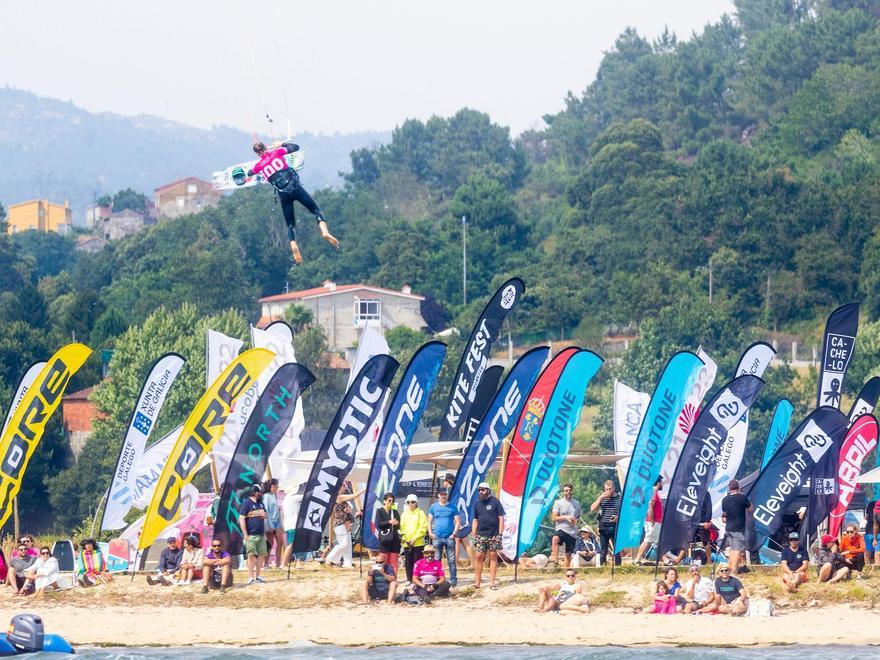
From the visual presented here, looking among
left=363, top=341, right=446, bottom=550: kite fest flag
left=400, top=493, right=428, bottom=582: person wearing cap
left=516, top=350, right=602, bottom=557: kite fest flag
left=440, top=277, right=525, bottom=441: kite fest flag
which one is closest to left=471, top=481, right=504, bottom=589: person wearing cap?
left=516, top=350, right=602, bottom=557: kite fest flag

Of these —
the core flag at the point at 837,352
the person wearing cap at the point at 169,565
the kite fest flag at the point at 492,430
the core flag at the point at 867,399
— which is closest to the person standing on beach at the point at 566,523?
the kite fest flag at the point at 492,430

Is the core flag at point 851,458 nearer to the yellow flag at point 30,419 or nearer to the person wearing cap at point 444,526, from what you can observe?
the person wearing cap at point 444,526

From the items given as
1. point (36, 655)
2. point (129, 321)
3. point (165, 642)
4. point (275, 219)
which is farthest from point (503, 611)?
point (275, 219)

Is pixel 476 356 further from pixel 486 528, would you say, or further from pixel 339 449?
pixel 486 528

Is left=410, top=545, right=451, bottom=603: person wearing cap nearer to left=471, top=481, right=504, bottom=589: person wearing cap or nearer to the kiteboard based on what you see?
left=471, top=481, right=504, bottom=589: person wearing cap

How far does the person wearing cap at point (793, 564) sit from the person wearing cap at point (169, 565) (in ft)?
29.1

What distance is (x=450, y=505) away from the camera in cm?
2284

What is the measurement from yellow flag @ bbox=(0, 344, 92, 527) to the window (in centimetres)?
6568

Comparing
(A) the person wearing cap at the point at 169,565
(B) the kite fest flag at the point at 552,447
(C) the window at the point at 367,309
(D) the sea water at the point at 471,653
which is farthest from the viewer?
(C) the window at the point at 367,309

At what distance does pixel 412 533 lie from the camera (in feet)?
74.6

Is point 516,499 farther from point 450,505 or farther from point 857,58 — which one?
point 857,58

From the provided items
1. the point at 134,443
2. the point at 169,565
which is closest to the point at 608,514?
the point at 169,565

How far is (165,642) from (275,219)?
90523 mm

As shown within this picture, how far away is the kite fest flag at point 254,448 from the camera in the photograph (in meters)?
23.9
